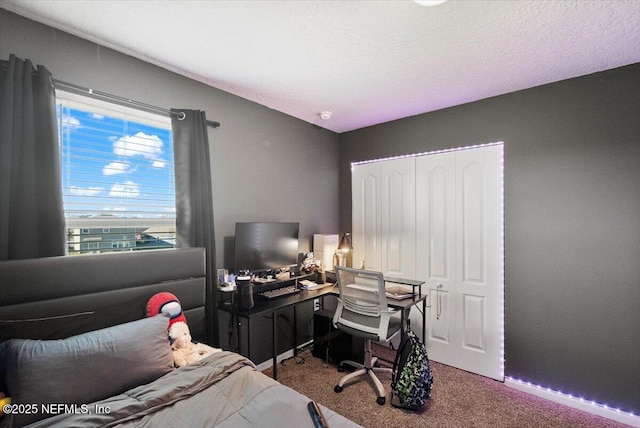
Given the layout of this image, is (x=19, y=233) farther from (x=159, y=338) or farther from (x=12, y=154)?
(x=159, y=338)

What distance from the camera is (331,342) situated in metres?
2.97

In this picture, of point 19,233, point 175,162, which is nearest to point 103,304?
point 19,233

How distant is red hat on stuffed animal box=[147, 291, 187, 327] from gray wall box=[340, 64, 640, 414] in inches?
110

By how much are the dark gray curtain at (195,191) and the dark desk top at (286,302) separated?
0.83 ft

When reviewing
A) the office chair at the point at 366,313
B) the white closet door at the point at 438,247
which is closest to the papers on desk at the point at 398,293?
the office chair at the point at 366,313

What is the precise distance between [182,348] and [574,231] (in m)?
3.09

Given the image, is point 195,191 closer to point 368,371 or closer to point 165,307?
point 165,307

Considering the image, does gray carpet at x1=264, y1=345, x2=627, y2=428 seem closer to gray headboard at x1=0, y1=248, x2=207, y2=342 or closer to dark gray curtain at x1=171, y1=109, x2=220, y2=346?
dark gray curtain at x1=171, y1=109, x2=220, y2=346

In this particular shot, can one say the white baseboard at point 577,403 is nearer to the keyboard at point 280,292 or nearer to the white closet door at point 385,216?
the white closet door at point 385,216

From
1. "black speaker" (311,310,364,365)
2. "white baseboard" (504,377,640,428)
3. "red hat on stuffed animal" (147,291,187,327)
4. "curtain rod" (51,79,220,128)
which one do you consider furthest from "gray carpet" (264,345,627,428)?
"curtain rod" (51,79,220,128)

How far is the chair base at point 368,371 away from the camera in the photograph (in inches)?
92.4

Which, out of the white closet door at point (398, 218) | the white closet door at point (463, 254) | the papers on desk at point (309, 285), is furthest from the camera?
the white closet door at point (398, 218)

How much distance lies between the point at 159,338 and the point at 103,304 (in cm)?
45

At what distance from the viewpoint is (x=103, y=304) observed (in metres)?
1.72
